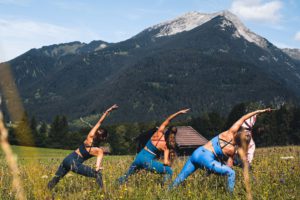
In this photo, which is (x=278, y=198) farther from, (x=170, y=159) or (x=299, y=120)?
(x=299, y=120)

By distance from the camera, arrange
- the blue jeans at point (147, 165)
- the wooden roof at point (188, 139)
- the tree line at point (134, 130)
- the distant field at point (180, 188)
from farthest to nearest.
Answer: the tree line at point (134, 130), the wooden roof at point (188, 139), the blue jeans at point (147, 165), the distant field at point (180, 188)

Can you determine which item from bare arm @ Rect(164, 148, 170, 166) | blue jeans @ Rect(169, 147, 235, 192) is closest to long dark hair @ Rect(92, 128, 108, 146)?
bare arm @ Rect(164, 148, 170, 166)

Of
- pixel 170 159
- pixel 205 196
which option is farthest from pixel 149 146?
pixel 205 196

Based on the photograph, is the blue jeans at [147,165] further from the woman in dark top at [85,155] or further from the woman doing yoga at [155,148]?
the woman in dark top at [85,155]

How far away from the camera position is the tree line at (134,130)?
88.4 meters

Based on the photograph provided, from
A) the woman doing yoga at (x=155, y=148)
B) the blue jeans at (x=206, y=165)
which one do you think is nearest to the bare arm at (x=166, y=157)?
the woman doing yoga at (x=155, y=148)

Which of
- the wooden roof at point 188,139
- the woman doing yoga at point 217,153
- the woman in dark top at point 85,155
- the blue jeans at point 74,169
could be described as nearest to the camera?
the woman doing yoga at point 217,153

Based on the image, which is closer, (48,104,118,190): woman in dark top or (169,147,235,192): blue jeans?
(169,147,235,192): blue jeans

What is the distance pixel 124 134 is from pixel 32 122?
22410 mm

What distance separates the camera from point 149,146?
8578 mm

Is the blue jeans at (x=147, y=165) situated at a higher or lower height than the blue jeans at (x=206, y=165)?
lower

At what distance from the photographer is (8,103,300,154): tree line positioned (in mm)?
88438

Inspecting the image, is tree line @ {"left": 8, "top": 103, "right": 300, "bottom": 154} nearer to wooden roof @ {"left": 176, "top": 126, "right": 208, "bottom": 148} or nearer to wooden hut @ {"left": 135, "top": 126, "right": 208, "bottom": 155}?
wooden roof @ {"left": 176, "top": 126, "right": 208, "bottom": 148}

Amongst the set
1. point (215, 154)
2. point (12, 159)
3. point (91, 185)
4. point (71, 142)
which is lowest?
point (71, 142)
